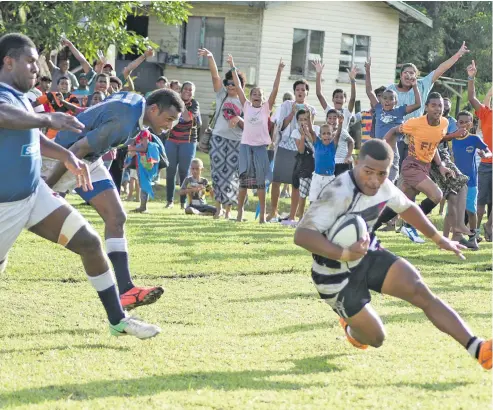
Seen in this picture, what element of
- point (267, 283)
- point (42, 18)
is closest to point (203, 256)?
point (267, 283)

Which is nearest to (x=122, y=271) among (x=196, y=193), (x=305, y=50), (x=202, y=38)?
(x=196, y=193)

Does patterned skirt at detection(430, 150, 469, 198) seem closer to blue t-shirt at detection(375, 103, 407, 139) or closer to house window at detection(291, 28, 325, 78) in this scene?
blue t-shirt at detection(375, 103, 407, 139)

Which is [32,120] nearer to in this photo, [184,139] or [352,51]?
[184,139]

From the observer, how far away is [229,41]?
1277 inches

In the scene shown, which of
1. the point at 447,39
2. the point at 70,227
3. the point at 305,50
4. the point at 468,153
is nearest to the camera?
the point at 70,227

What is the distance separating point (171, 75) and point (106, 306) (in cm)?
2714

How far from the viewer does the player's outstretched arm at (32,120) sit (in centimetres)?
587

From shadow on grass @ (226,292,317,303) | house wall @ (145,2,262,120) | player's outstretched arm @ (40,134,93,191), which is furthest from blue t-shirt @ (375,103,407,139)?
house wall @ (145,2,262,120)

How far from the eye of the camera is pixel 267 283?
31.8 ft

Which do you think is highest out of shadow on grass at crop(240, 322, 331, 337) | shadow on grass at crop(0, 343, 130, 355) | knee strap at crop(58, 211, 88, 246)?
knee strap at crop(58, 211, 88, 246)

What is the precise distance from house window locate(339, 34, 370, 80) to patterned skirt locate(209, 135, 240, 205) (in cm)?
1927

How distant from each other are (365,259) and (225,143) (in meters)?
9.03

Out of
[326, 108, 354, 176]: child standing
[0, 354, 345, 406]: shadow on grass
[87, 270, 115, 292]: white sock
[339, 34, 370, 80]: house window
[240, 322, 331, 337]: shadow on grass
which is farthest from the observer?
[339, 34, 370, 80]: house window

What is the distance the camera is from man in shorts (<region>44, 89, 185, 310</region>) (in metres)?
7.36
